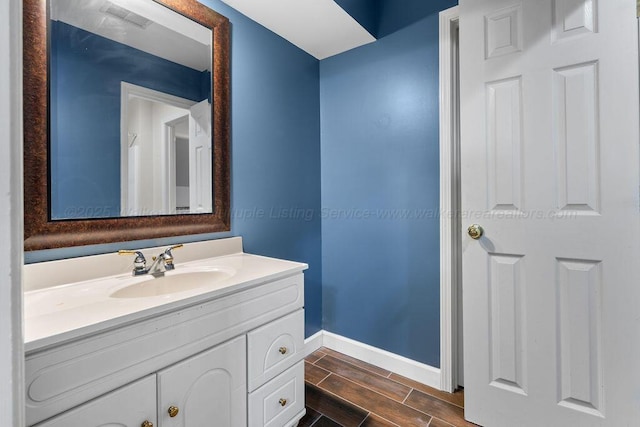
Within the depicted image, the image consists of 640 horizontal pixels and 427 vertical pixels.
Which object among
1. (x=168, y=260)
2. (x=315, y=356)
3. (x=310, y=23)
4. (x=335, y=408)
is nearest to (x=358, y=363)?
(x=315, y=356)

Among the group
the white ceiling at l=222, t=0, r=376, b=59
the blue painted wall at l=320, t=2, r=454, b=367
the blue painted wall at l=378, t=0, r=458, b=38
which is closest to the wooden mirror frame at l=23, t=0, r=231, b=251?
the white ceiling at l=222, t=0, r=376, b=59

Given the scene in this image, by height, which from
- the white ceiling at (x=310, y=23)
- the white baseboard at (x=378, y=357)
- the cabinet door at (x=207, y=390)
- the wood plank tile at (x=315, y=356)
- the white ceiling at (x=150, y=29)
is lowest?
the wood plank tile at (x=315, y=356)

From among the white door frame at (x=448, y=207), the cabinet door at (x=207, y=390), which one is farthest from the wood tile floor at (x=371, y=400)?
the cabinet door at (x=207, y=390)

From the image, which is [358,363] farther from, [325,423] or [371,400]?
[325,423]

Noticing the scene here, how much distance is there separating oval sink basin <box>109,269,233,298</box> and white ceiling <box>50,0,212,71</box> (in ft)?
3.28

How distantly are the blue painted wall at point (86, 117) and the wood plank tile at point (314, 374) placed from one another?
56.5 inches

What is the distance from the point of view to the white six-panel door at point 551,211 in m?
1.15

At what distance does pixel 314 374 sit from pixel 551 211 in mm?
1585

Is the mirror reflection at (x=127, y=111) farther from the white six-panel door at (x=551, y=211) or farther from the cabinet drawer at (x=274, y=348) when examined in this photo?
the white six-panel door at (x=551, y=211)

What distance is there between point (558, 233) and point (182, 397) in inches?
61.0

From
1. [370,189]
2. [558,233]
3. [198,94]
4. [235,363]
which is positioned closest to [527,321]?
[558,233]

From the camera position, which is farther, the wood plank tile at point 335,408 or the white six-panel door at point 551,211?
the wood plank tile at point 335,408

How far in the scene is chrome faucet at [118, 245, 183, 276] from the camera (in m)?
1.20

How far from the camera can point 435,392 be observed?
Answer: 67.5 inches
